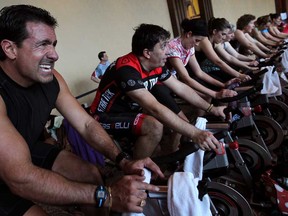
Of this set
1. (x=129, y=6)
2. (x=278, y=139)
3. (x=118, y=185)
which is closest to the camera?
(x=118, y=185)

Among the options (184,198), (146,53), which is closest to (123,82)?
(146,53)

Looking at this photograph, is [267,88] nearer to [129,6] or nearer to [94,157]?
[94,157]

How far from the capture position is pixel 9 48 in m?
1.13

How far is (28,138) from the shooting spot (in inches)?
49.3

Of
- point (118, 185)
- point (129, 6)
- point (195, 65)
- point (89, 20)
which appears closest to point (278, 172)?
point (118, 185)

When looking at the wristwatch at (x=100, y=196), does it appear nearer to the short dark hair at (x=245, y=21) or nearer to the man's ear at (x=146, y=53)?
the man's ear at (x=146, y=53)

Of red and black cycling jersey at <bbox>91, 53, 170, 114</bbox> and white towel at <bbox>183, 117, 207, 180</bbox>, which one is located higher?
red and black cycling jersey at <bbox>91, 53, 170, 114</bbox>

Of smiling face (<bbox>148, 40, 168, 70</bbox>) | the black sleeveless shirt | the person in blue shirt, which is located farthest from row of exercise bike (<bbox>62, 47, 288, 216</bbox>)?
the person in blue shirt

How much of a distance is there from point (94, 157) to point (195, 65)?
139 cm

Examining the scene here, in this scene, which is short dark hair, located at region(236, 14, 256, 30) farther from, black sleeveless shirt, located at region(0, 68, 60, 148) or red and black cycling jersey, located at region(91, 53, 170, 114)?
black sleeveless shirt, located at region(0, 68, 60, 148)

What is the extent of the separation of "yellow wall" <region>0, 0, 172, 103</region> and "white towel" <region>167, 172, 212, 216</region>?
3189mm

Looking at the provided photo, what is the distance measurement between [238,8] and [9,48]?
9326 mm

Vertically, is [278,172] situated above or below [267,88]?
below

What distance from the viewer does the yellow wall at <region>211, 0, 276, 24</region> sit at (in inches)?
310
